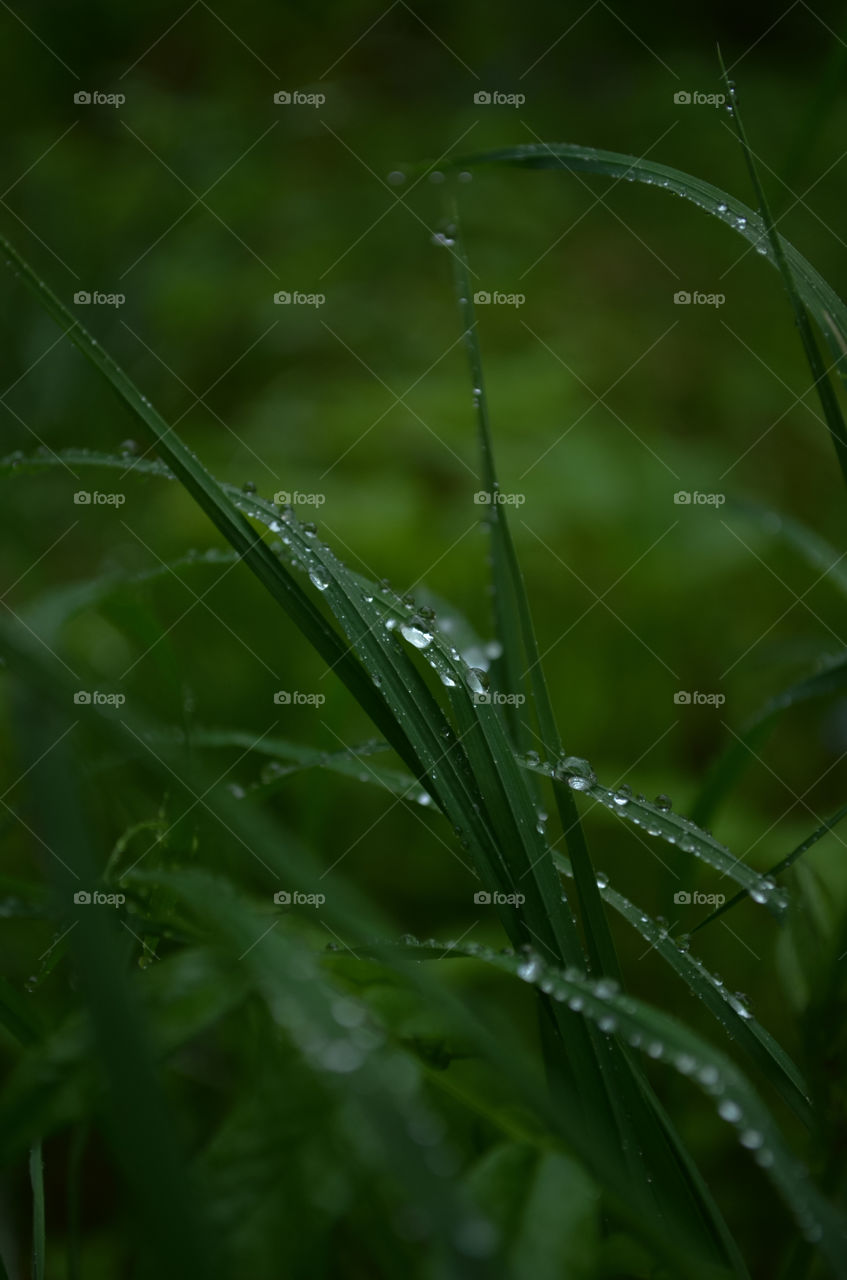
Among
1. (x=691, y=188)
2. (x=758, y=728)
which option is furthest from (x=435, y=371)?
(x=758, y=728)

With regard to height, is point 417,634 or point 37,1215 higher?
point 417,634

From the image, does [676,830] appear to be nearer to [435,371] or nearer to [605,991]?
[605,991]

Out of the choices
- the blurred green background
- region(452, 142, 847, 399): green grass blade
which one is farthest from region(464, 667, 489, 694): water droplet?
Answer: region(452, 142, 847, 399): green grass blade

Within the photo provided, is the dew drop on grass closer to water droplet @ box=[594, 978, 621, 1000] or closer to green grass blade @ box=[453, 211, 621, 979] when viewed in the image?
green grass blade @ box=[453, 211, 621, 979]

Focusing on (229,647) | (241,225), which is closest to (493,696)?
(229,647)

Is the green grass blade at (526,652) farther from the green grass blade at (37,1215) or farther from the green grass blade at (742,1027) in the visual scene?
the green grass blade at (37,1215)

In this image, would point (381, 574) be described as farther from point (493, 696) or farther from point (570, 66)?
point (570, 66)

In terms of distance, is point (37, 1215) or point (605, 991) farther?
point (37, 1215)

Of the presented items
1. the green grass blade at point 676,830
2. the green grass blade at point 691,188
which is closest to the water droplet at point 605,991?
the green grass blade at point 676,830

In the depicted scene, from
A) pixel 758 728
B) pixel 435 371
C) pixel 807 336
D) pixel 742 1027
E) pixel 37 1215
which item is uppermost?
pixel 807 336
